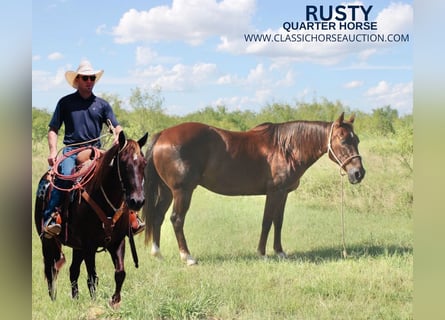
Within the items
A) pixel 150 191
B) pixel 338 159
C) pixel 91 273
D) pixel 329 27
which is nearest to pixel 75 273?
pixel 91 273

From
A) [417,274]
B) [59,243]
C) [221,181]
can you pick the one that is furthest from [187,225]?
[417,274]

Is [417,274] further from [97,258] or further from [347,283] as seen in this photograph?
[97,258]

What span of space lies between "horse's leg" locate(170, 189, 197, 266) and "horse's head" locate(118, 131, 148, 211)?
126cm

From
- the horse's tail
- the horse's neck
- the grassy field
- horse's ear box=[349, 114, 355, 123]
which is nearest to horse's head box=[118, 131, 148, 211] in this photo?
the horse's tail

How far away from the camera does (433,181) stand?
5336 mm

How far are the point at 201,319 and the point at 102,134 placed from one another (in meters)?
2.00

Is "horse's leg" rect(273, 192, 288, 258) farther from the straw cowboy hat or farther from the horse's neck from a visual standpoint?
the straw cowboy hat

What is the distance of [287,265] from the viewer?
17.6ft

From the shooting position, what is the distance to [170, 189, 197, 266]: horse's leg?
536 centimetres

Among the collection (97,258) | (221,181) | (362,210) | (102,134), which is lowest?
(97,258)

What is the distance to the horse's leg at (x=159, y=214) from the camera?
5371mm

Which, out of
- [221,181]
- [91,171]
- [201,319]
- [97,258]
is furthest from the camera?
[221,181]

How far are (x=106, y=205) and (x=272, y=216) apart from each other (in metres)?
1.88

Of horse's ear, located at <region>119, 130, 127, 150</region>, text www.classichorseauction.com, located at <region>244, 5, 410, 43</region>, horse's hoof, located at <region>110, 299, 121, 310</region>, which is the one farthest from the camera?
text www.classichorseauction.com, located at <region>244, 5, 410, 43</region>
